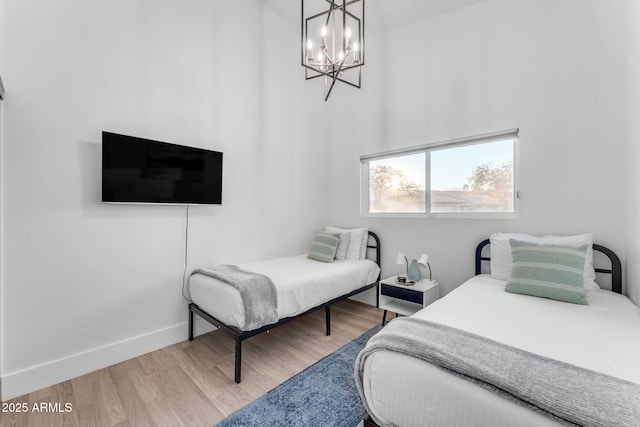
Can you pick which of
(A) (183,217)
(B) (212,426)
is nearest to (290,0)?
(A) (183,217)

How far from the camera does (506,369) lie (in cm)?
101

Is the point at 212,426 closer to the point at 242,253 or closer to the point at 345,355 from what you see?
the point at 345,355

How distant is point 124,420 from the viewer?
158 cm

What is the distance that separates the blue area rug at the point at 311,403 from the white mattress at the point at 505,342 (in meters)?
0.53

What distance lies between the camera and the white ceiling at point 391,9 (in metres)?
2.90

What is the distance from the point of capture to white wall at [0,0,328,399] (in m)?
1.83

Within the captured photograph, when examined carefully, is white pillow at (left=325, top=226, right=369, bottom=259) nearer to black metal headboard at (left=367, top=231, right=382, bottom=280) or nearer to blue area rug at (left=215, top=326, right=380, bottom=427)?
black metal headboard at (left=367, top=231, right=382, bottom=280)

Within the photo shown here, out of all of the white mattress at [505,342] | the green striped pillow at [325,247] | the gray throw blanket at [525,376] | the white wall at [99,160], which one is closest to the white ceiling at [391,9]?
the white wall at [99,160]

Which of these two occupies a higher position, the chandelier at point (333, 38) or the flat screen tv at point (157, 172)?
the chandelier at point (333, 38)

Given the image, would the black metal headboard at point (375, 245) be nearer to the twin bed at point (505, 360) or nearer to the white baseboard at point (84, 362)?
the twin bed at point (505, 360)

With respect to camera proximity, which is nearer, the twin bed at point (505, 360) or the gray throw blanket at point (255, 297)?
the twin bed at point (505, 360)

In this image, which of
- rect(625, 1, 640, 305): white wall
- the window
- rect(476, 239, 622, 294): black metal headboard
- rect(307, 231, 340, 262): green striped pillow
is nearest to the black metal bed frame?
rect(307, 231, 340, 262): green striped pillow

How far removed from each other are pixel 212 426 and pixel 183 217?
1750mm

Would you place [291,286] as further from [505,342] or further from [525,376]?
[525,376]
